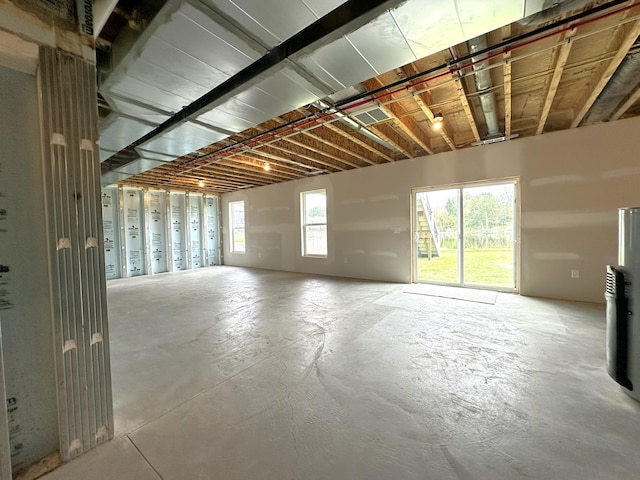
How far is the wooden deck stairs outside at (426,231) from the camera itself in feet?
17.5

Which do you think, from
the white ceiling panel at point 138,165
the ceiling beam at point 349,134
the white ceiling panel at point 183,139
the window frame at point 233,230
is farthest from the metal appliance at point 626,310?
the window frame at point 233,230

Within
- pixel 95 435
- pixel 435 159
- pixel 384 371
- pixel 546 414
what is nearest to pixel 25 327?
pixel 95 435

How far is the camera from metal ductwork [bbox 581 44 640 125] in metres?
2.41

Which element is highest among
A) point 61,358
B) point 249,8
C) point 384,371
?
point 249,8

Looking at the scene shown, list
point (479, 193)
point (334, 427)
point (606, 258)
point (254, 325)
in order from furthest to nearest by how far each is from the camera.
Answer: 1. point (479, 193)
2. point (606, 258)
3. point (254, 325)
4. point (334, 427)

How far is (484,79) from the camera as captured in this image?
2611 millimetres

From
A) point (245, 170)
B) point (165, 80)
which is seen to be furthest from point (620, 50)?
point (245, 170)

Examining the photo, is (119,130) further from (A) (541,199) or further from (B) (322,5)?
(A) (541,199)

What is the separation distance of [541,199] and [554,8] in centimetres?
342

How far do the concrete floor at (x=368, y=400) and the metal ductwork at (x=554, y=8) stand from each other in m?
2.47

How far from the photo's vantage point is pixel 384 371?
2.14 metres

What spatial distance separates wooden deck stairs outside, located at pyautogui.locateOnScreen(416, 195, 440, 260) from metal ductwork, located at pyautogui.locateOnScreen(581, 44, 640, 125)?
2579 mm

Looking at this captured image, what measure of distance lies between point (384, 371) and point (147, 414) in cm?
176

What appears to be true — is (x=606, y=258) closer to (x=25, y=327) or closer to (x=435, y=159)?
(x=435, y=159)
